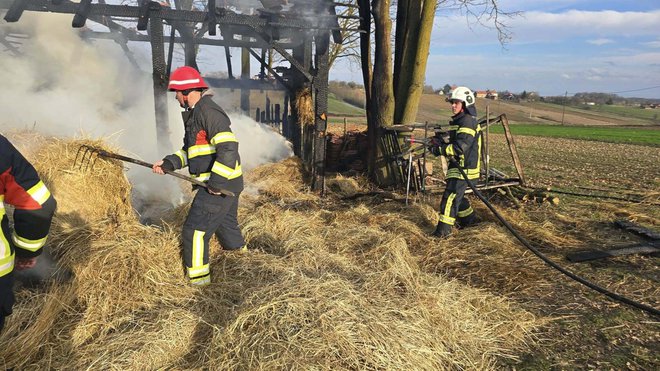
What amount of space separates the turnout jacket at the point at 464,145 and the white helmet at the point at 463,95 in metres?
0.09

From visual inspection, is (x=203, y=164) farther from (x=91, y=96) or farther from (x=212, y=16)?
(x=91, y=96)

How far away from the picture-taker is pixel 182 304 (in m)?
3.31

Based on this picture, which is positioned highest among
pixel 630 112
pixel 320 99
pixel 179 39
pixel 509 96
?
pixel 509 96

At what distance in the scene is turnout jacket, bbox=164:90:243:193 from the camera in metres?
3.62

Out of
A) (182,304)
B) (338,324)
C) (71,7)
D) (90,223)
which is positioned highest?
(71,7)

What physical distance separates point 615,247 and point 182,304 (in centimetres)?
498

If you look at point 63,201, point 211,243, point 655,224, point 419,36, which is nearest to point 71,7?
point 63,201

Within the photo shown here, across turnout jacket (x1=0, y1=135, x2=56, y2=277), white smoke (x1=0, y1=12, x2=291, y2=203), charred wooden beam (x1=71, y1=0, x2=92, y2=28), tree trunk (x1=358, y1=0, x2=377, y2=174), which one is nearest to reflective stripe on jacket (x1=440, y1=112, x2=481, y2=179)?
tree trunk (x1=358, y1=0, x2=377, y2=174)

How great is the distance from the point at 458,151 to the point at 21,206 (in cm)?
469

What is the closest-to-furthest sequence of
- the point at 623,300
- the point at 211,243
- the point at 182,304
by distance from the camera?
the point at 182,304 < the point at 623,300 < the point at 211,243

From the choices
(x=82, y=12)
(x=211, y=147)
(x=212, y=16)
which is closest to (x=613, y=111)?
(x=212, y=16)

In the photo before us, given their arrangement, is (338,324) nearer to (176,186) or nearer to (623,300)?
(623,300)

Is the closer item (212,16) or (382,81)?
(212,16)

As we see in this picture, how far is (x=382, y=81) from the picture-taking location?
28.7ft
